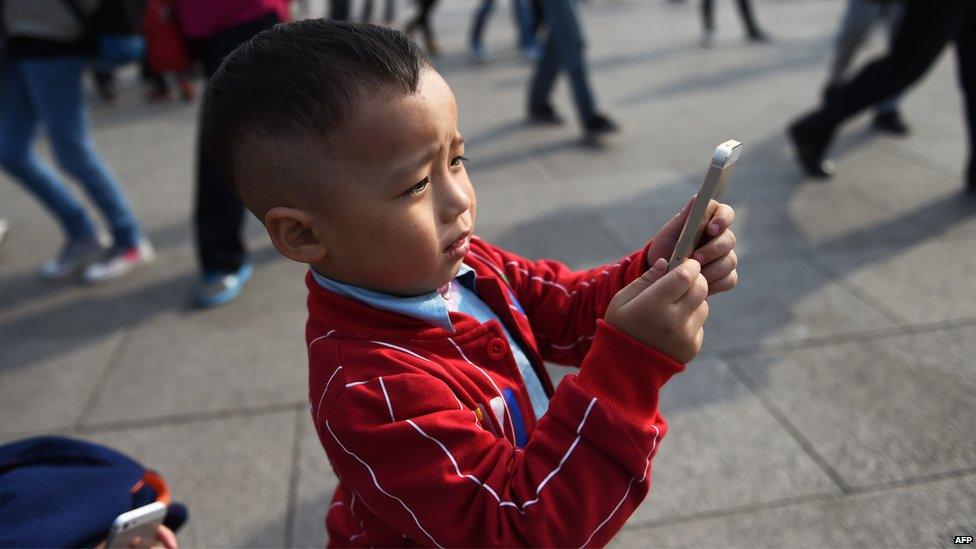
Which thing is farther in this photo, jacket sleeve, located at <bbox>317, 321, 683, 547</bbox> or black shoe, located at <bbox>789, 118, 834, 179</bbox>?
black shoe, located at <bbox>789, 118, 834, 179</bbox>

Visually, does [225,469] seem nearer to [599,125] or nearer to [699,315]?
[699,315]

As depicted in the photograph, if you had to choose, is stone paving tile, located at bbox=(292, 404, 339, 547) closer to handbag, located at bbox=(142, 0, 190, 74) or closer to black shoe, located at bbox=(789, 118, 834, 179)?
handbag, located at bbox=(142, 0, 190, 74)

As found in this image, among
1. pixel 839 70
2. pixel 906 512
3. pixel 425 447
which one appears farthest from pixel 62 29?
pixel 839 70

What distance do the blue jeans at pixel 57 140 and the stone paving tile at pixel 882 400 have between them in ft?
10.5

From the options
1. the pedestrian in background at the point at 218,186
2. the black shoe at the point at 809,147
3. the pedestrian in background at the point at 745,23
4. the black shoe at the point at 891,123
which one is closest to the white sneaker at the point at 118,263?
the pedestrian in background at the point at 218,186

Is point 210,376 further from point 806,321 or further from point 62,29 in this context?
point 806,321

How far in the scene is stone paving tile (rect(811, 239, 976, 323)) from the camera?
2.90 metres

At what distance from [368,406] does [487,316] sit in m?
0.35

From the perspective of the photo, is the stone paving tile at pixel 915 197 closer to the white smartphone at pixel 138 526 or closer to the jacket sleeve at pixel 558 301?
the jacket sleeve at pixel 558 301

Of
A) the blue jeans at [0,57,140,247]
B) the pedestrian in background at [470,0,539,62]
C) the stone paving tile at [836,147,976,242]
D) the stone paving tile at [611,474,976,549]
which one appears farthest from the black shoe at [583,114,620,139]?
the pedestrian in background at [470,0,539,62]

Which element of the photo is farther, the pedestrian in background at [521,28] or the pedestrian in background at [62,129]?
the pedestrian in background at [521,28]

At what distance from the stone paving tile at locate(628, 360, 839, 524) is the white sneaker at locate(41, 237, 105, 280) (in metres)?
3.17

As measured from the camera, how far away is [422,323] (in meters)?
1.19

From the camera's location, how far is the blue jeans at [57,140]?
3.42m
